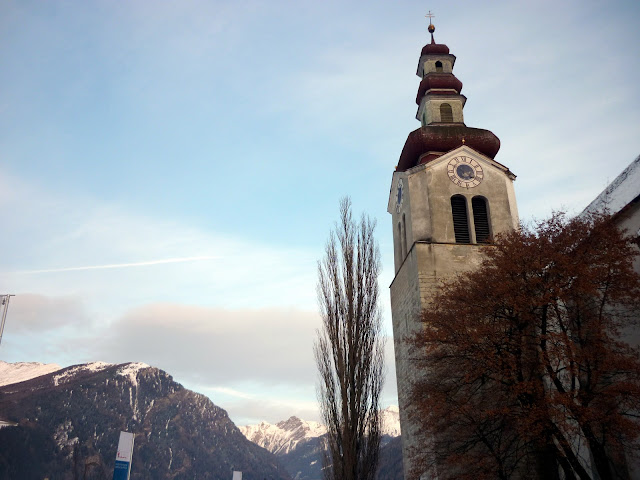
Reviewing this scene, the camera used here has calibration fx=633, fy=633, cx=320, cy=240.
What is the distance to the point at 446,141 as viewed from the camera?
32000 millimetres

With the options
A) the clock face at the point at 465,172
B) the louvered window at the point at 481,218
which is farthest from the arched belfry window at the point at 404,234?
the louvered window at the point at 481,218

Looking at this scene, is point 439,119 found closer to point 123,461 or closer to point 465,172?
point 465,172

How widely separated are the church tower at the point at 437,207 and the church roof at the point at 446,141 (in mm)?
50

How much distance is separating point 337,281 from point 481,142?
37.7ft

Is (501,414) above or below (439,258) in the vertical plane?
below

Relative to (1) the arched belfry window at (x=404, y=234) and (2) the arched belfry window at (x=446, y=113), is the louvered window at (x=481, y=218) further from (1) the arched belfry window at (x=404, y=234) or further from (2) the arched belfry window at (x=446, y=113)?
(2) the arched belfry window at (x=446, y=113)

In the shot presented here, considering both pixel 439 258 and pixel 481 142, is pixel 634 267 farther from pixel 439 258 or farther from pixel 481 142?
pixel 481 142

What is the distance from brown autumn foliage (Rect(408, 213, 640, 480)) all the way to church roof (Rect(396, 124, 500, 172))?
12778 millimetres

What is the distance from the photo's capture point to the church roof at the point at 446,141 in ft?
105

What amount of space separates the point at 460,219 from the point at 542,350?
513 inches

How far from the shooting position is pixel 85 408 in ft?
595

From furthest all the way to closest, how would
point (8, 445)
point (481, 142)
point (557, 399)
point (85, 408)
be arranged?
point (85, 408), point (8, 445), point (481, 142), point (557, 399)

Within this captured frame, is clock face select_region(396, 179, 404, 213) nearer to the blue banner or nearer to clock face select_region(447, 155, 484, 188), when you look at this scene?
clock face select_region(447, 155, 484, 188)

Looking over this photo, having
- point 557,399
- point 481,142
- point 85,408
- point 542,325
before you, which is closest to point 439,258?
point 481,142
